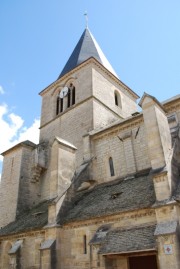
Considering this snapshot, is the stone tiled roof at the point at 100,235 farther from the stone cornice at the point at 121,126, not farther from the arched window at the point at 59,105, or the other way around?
the arched window at the point at 59,105

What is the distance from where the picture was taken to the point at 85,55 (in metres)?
23.2

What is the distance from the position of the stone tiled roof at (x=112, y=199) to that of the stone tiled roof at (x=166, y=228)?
34.1 inches

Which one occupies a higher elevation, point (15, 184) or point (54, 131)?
point (54, 131)

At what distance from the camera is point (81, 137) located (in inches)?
689

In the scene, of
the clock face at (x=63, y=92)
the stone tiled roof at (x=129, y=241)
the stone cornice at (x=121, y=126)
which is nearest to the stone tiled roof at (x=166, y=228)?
the stone tiled roof at (x=129, y=241)

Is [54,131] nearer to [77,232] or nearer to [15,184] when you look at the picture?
[15,184]

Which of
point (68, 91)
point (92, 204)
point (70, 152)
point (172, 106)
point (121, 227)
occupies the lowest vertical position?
point (121, 227)

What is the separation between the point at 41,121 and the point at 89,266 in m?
15.3

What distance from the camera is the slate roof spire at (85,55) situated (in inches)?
893

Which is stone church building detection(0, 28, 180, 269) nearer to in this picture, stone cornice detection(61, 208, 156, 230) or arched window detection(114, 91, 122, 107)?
stone cornice detection(61, 208, 156, 230)

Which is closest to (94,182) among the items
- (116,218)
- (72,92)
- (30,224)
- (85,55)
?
(30,224)

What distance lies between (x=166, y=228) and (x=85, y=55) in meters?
19.0

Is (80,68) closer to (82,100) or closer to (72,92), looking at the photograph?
(72,92)

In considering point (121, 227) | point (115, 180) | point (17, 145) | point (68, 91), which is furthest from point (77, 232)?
point (68, 91)
